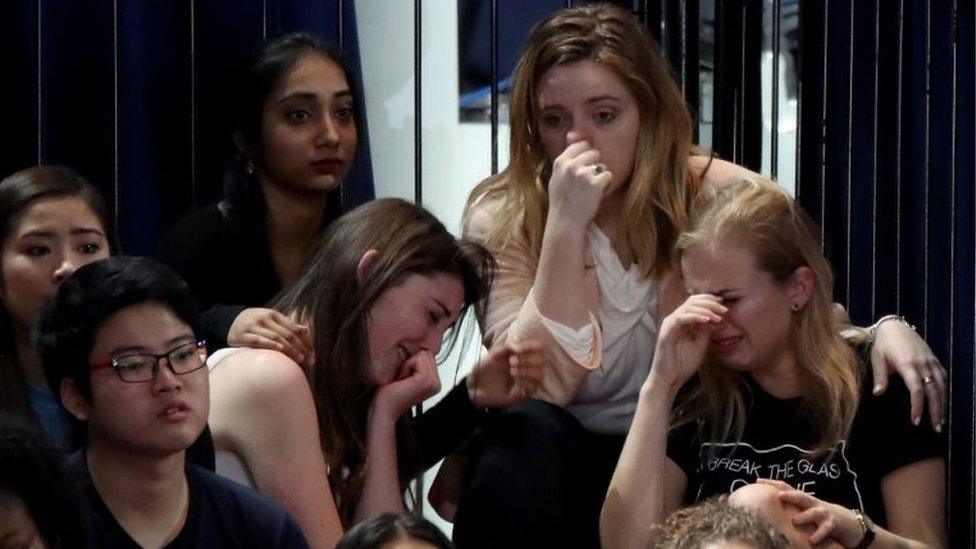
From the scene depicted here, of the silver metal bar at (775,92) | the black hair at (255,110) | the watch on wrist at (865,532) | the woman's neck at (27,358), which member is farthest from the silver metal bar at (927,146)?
the woman's neck at (27,358)

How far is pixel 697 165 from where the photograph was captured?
8.05ft

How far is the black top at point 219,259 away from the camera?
7.67 ft

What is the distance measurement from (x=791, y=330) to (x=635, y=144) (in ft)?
1.09

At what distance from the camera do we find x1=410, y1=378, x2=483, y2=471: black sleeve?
2268mm

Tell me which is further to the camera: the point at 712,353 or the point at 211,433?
the point at 712,353

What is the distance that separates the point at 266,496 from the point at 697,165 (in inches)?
31.2

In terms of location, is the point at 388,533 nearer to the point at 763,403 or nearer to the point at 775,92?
the point at 763,403

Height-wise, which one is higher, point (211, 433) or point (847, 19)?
point (847, 19)

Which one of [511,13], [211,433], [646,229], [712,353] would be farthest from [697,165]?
[211,433]

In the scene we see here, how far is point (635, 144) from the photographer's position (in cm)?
239

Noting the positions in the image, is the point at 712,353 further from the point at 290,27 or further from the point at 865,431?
the point at 290,27

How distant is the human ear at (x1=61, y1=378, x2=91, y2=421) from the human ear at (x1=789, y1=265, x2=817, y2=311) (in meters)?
0.88

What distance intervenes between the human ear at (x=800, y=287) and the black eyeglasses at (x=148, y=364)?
2.54ft

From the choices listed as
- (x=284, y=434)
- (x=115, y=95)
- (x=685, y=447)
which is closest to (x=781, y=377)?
(x=685, y=447)
